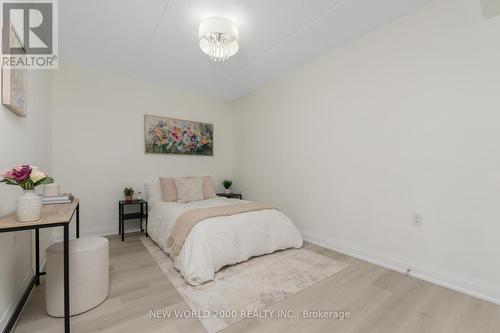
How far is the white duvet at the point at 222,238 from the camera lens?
6.51ft

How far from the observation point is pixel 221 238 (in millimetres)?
2174

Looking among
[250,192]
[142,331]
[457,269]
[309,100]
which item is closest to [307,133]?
[309,100]

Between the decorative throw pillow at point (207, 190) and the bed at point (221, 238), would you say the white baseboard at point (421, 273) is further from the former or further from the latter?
the decorative throw pillow at point (207, 190)

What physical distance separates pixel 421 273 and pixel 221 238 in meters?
1.91

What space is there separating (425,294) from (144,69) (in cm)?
406

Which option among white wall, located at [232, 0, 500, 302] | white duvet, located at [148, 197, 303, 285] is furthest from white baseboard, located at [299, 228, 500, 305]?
white duvet, located at [148, 197, 303, 285]

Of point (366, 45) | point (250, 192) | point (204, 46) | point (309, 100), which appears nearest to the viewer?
point (204, 46)

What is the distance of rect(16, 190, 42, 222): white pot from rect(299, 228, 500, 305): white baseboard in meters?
2.81

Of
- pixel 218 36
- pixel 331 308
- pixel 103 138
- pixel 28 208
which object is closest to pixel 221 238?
pixel 331 308

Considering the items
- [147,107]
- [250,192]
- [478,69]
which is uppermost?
[147,107]

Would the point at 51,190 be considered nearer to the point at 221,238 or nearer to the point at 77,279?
the point at 77,279

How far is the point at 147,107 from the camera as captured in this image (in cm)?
362

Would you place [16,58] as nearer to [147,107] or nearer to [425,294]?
[147,107]

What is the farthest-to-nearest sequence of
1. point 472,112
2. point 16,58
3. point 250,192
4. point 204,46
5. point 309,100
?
point 250,192, point 309,100, point 204,46, point 472,112, point 16,58
